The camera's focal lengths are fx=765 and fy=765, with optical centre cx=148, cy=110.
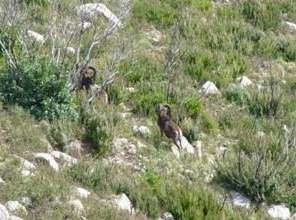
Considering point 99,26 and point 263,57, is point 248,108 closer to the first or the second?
point 263,57

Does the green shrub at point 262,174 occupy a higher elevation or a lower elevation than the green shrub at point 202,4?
higher

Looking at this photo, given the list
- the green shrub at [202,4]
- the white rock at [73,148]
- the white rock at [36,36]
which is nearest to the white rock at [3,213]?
the white rock at [73,148]

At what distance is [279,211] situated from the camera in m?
7.06

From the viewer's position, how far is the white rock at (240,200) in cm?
710

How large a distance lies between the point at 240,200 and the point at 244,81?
2772 millimetres

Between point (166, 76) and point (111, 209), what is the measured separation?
10.8 feet

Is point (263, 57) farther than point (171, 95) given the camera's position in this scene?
Yes

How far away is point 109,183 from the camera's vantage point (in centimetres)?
674

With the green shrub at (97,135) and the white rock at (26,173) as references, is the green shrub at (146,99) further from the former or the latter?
the white rock at (26,173)

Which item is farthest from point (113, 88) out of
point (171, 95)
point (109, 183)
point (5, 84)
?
point (109, 183)

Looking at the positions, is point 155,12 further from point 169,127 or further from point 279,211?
point 279,211

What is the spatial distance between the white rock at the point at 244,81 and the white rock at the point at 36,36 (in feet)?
8.28

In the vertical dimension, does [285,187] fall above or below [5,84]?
below

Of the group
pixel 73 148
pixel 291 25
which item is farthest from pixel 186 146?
pixel 291 25
